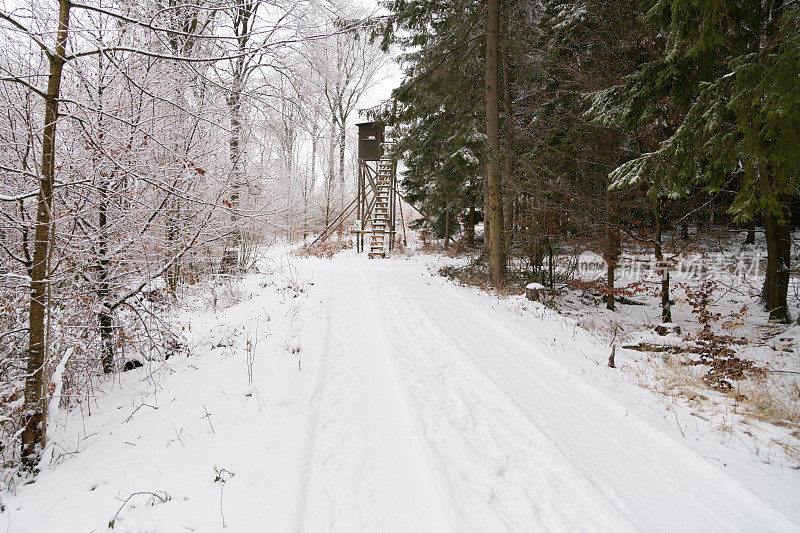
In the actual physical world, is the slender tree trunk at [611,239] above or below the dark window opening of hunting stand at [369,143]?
below

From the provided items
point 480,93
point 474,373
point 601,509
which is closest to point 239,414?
point 474,373

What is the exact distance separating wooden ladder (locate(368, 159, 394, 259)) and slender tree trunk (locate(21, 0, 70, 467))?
42.1ft

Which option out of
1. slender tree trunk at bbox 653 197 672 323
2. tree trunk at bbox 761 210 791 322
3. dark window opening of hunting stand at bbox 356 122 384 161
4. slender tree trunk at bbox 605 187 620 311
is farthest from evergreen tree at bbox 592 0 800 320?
dark window opening of hunting stand at bbox 356 122 384 161

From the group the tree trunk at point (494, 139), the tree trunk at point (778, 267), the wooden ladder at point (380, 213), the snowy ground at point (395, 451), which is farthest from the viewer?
the wooden ladder at point (380, 213)

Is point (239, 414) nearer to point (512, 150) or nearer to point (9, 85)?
point (9, 85)

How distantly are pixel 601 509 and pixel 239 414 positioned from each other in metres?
3.01

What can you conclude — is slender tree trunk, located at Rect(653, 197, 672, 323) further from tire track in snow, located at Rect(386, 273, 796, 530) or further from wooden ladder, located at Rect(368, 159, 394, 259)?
wooden ladder, located at Rect(368, 159, 394, 259)

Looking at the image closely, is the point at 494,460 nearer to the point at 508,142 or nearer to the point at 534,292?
the point at 534,292

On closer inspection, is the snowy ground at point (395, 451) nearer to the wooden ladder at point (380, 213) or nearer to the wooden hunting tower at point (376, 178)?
the wooden ladder at point (380, 213)

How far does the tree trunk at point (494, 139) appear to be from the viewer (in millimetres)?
8551

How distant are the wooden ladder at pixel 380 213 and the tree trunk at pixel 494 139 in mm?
6952

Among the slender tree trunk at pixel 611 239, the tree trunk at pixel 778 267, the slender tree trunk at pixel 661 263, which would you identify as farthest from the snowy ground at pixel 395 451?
the tree trunk at pixel 778 267

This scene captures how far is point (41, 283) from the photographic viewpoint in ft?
9.00

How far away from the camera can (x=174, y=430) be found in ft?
10.2
